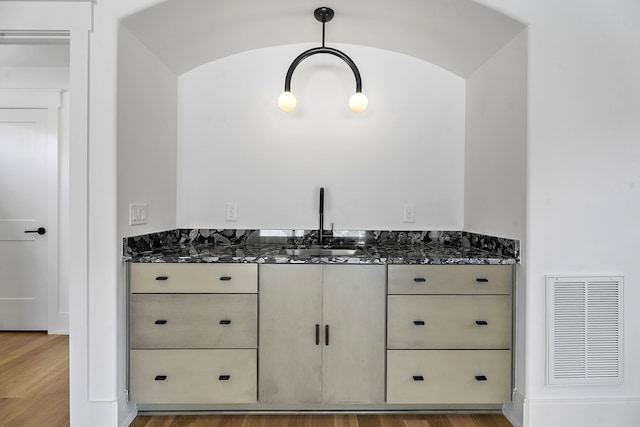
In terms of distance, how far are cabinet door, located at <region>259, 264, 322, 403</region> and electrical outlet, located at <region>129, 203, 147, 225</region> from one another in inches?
29.2

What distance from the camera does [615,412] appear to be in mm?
2121

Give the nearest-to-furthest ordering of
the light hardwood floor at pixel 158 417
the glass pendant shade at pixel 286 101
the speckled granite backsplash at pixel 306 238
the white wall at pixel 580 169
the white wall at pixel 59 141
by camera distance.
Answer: the white wall at pixel 580 169
the light hardwood floor at pixel 158 417
the glass pendant shade at pixel 286 101
the speckled granite backsplash at pixel 306 238
the white wall at pixel 59 141

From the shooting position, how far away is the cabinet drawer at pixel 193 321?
2170 millimetres

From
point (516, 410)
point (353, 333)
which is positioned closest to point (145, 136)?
point (353, 333)

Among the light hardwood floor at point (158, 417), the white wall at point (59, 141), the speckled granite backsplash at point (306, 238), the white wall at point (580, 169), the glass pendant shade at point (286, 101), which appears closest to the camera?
the white wall at point (580, 169)

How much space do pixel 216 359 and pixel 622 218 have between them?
7.24 feet

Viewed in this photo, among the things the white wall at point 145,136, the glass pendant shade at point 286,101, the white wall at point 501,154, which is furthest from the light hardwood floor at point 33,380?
the white wall at point 501,154

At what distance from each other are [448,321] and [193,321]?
1344mm

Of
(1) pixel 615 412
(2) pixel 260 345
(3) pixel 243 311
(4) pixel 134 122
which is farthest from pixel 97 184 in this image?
(1) pixel 615 412

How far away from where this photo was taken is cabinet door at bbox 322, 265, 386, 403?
2205 millimetres

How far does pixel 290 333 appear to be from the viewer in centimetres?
220

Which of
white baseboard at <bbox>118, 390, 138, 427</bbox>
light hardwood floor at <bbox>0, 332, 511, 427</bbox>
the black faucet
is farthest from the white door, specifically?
the black faucet

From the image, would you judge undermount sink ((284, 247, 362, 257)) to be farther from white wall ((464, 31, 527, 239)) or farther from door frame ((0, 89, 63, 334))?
door frame ((0, 89, 63, 334))

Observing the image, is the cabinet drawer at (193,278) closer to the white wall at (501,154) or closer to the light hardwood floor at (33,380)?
the light hardwood floor at (33,380)
